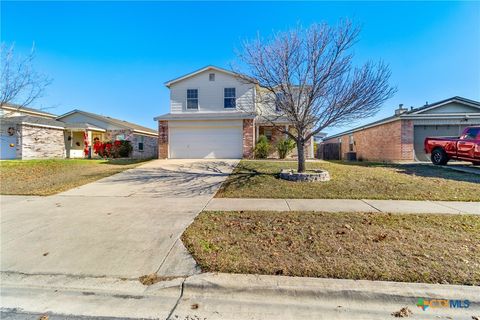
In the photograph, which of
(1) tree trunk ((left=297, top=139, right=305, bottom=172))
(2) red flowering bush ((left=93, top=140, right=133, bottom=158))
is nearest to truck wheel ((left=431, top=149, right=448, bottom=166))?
(1) tree trunk ((left=297, top=139, right=305, bottom=172))

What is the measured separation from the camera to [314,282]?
270 centimetres

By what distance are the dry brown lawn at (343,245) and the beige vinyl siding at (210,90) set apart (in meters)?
13.5

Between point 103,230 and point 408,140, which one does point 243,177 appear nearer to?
point 103,230

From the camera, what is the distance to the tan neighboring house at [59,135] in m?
17.4

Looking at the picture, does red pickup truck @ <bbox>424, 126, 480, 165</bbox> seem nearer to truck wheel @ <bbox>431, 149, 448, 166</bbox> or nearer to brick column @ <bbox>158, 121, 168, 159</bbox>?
truck wheel @ <bbox>431, 149, 448, 166</bbox>

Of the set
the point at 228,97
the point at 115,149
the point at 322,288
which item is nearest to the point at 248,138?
the point at 228,97

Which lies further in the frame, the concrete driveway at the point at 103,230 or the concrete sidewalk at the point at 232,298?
the concrete driveway at the point at 103,230

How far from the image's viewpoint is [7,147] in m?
17.6

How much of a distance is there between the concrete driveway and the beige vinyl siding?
1014cm

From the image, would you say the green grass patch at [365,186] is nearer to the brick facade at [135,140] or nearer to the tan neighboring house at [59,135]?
the brick facade at [135,140]

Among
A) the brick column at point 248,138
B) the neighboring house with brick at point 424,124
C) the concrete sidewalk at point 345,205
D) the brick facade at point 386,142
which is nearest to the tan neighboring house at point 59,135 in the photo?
the brick column at point 248,138

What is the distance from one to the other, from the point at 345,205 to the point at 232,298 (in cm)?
443

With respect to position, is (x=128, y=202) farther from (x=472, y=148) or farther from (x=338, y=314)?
(x=472, y=148)

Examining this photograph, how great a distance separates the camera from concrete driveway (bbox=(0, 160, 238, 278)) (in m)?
3.26
